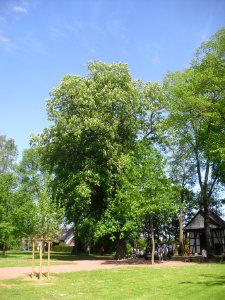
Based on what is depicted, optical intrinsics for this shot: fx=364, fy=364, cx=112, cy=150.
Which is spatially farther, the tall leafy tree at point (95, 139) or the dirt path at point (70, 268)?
the tall leafy tree at point (95, 139)

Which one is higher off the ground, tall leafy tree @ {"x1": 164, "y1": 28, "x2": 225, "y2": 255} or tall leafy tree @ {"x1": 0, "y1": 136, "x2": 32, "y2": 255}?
tall leafy tree @ {"x1": 164, "y1": 28, "x2": 225, "y2": 255}

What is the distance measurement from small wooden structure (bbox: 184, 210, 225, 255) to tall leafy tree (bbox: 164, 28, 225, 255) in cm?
777

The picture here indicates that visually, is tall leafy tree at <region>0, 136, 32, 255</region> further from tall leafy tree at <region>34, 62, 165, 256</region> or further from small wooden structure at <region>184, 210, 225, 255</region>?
small wooden structure at <region>184, 210, 225, 255</region>

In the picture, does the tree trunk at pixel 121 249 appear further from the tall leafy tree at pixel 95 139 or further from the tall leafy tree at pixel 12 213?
the tall leafy tree at pixel 12 213

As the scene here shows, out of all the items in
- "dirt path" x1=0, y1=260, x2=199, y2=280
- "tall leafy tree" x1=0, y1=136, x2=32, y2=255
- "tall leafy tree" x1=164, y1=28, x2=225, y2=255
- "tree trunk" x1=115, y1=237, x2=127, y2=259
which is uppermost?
"tall leafy tree" x1=164, y1=28, x2=225, y2=255

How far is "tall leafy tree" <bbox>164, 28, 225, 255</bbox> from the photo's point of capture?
32.6m

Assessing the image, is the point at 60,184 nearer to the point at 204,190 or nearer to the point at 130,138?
the point at 130,138

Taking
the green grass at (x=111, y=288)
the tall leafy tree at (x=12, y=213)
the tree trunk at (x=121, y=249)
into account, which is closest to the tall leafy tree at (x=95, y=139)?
the tree trunk at (x=121, y=249)

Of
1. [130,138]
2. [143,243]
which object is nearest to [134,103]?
[130,138]

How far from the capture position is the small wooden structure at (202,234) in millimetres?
44469

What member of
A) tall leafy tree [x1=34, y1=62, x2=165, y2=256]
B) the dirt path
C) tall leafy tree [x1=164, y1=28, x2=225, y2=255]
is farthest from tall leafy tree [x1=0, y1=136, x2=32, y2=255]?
tall leafy tree [x1=164, y1=28, x2=225, y2=255]

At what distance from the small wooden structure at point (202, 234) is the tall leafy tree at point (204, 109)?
25.5 ft

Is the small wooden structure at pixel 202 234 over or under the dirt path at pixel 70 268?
over

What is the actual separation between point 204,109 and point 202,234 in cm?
1922
